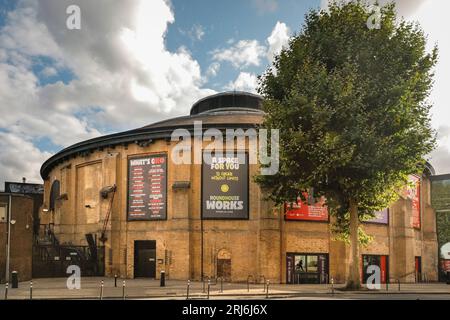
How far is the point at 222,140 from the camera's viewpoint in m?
35.1

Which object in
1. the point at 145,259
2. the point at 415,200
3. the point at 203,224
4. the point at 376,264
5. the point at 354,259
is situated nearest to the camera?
the point at 354,259

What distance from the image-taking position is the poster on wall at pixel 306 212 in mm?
34625

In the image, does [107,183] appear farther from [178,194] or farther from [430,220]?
[430,220]

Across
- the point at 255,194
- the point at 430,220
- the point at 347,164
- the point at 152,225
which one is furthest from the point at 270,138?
the point at 430,220

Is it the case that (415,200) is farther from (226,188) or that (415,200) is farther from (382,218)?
(226,188)

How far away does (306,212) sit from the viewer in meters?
35.1

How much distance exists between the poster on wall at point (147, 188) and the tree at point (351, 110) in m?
11.0

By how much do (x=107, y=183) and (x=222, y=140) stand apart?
34.3 feet

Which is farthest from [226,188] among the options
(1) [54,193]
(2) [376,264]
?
(1) [54,193]

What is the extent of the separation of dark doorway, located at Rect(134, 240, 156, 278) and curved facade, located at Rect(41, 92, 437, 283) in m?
0.07

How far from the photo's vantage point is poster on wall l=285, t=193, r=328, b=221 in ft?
114

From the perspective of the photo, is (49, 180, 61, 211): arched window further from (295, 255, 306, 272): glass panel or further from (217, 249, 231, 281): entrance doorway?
(295, 255, 306, 272): glass panel

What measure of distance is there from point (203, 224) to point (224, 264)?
318 centimetres

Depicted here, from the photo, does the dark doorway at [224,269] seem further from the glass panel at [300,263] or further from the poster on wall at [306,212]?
the poster on wall at [306,212]
